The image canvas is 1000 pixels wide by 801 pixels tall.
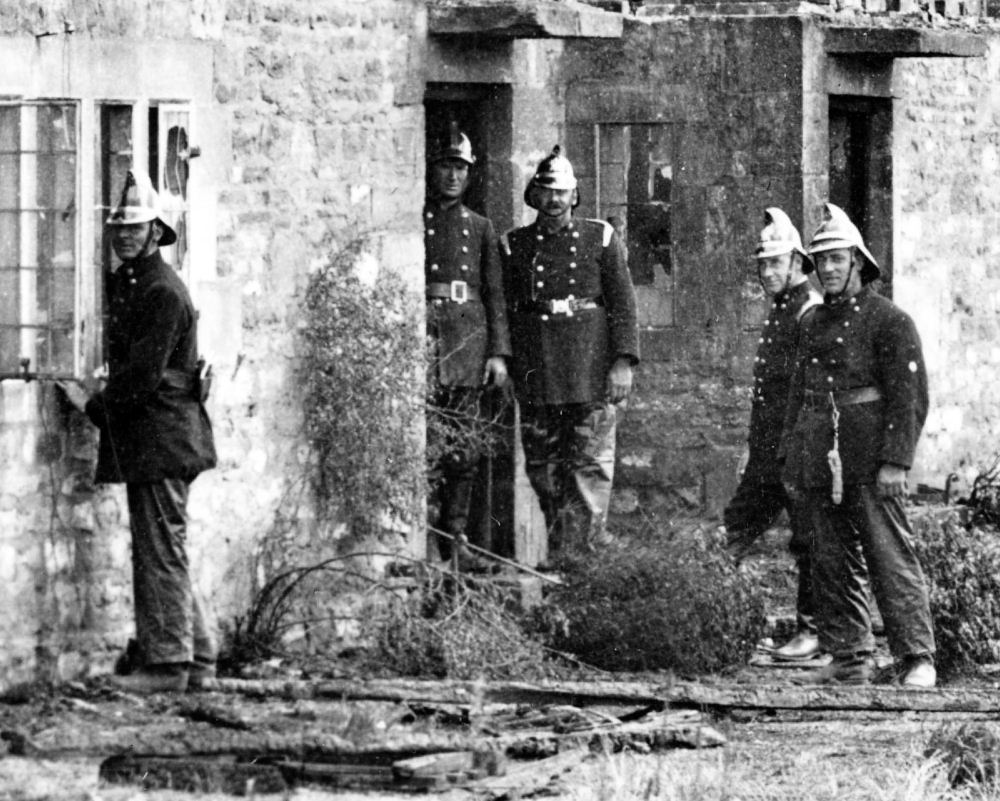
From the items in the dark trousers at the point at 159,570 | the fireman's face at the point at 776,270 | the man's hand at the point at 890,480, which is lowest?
the dark trousers at the point at 159,570

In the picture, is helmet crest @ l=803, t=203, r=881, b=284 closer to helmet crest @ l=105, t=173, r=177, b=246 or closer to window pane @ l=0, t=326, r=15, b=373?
helmet crest @ l=105, t=173, r=177, b=246

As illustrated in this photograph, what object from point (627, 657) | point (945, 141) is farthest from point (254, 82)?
point (945, 141)

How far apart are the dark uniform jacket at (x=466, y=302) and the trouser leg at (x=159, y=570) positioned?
3071mm

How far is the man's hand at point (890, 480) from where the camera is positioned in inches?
538

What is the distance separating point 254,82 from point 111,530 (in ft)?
7.24

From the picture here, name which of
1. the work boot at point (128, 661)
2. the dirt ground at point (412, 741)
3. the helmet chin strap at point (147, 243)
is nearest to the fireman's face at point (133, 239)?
the helmet chin strap at point (147, 243)

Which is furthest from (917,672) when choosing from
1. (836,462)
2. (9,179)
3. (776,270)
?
(9,179)

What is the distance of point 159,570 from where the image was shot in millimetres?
12758

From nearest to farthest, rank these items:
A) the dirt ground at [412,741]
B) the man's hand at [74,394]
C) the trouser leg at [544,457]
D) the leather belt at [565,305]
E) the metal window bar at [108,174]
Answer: the dirt ground at [412,741] → the man's hand at [74,394] → the metal window bar at [108,174] → the trouser leg at [544,457] → the leather belt at [565,305]

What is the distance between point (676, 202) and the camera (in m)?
18.0

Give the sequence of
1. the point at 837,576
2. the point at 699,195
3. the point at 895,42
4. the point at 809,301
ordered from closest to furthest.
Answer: the point at 837,576 < the point at 809,301 < the point at 699,195 < the point at 895,42

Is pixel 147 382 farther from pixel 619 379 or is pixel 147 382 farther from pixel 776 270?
pixel 776 270

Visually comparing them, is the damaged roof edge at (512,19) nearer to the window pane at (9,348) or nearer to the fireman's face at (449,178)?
the fireman's face at (449,178)

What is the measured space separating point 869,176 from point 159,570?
7.79 meters
